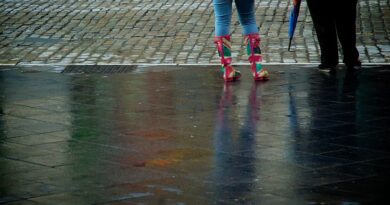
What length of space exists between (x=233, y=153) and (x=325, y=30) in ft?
15.9

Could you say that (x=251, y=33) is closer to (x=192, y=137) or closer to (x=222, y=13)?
(x=222, y=13)

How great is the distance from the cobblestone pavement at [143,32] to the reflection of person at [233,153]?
3.63m

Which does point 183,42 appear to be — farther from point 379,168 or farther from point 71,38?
point 379,168

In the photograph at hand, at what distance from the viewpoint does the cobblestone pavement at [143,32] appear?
14.2 meters

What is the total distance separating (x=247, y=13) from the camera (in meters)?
11.8

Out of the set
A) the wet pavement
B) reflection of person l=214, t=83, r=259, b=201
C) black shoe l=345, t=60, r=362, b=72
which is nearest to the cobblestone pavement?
black shoe l=345, t=60, r=362, b=72

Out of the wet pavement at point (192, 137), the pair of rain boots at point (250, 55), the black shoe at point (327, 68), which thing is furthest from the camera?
the black shoe at point (327, 68)

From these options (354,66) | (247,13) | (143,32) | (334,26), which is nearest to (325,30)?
(334,26)

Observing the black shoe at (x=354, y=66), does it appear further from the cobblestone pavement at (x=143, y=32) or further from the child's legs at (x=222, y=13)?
the child's legs at (x=222, y=13)

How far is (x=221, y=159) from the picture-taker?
785cm

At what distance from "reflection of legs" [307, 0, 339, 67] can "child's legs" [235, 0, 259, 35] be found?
3.17 feet

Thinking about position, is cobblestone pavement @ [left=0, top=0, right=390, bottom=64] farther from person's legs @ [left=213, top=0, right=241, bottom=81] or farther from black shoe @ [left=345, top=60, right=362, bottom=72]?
person's legs @ [left=213, top=0, right=241, bottom=81]

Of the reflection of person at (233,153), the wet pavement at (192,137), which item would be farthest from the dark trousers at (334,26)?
the reflection of person at (233,153)

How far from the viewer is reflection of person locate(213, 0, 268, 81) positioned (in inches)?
464
